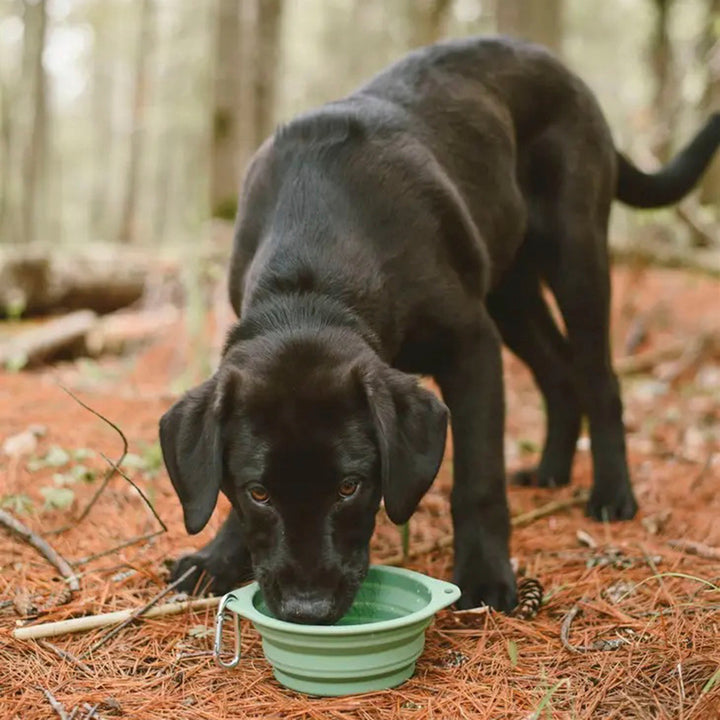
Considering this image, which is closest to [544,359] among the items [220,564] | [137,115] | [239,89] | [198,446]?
[220,564]

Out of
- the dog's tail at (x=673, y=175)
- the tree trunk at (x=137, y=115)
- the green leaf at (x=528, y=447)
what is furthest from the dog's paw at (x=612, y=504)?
the tree trunk at (x=137, y=115)

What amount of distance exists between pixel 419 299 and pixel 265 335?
2.35 feet

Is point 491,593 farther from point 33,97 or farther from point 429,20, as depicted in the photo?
point 33,97

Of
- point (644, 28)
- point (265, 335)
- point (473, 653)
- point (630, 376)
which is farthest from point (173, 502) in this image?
point (644, 28)

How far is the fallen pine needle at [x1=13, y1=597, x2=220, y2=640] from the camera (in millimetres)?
2871

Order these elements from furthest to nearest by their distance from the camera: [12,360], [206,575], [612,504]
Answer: [12,360] < [612,504] < [206,575]

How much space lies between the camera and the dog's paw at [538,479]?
4.92 metres

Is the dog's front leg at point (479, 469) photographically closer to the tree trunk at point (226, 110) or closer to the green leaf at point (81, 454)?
the green leaf at point (81, 454)

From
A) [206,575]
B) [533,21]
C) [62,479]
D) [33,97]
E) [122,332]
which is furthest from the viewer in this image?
[33,97]

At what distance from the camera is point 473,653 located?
9.36ft

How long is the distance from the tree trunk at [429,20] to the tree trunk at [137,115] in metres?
11.2

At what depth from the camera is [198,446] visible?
280 cm

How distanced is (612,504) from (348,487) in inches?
80.7

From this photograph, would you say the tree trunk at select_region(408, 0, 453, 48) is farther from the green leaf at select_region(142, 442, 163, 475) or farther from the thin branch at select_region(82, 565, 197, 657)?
the thin branch at select_region(82, 565, 197, 657)
